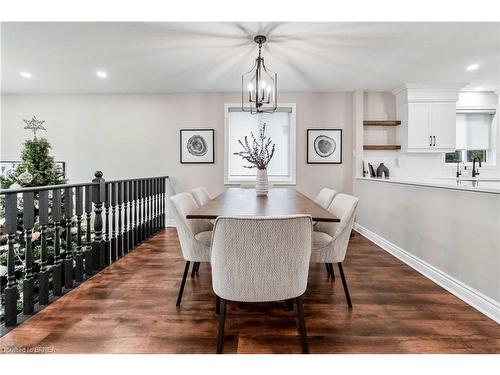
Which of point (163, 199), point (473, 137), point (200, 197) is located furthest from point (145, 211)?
point (473, 137)

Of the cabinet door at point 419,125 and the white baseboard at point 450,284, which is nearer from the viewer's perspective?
the white baseboard at point 450,284

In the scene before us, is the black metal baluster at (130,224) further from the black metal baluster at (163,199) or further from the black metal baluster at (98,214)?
the black metal baluster at (163,199)

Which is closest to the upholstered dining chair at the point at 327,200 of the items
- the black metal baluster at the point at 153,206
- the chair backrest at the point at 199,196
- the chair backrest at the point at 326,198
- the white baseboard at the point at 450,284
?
the chair backrest at the point at 326,198

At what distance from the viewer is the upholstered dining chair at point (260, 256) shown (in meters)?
1.34

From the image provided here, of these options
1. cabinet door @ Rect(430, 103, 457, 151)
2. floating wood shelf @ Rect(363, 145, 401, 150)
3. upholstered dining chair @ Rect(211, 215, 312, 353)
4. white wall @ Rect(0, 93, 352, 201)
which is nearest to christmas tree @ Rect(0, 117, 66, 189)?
white wall @ Rect(0, 93, 352, 201)

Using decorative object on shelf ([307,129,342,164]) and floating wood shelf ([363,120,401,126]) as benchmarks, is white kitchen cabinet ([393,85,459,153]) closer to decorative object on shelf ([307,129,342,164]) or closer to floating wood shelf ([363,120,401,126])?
floating wood shelf ([363,120,401,126])

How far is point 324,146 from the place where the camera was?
16.4ft

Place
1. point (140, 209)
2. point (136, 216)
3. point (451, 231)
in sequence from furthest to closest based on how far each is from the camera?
point (140, 209), point (136, 216), point (451, 231)

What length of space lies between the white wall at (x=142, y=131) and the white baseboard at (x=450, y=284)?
1897 mm

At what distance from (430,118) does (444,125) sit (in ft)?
0.85

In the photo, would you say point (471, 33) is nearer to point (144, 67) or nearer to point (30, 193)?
point (144, 67)

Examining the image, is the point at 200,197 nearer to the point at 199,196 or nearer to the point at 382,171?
the point at 199,196
